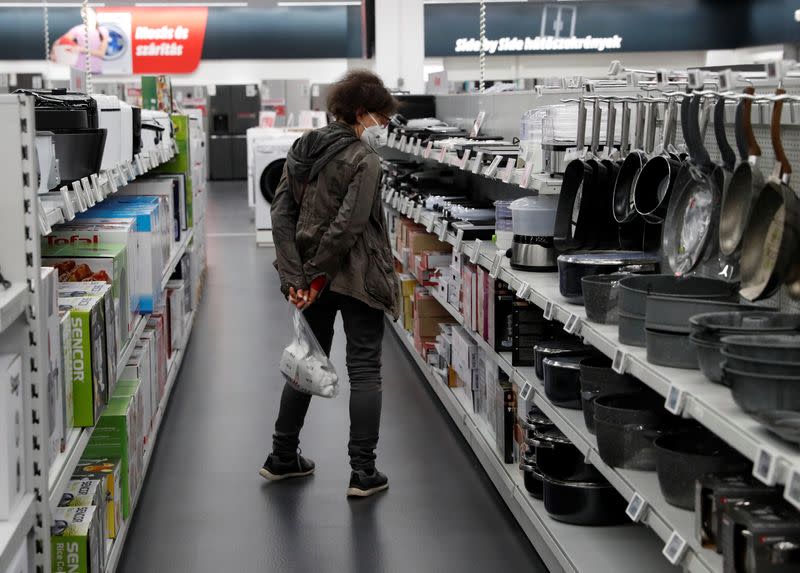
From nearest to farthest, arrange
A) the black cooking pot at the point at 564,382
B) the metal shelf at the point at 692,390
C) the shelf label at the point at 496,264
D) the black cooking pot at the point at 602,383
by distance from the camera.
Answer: the metal shelf at the point at 692,390 < the black cooking pot at the point at 602,383 < the black cooking pot at the point at 564,382 < the shelf label at the point at 496,264

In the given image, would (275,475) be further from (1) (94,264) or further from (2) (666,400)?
(2) (666,400)

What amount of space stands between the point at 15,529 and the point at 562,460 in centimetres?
168

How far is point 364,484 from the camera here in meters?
4.11

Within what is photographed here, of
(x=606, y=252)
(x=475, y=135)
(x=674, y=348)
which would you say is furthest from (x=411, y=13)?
(x=674, y=348)

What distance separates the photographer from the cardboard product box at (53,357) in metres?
2.35

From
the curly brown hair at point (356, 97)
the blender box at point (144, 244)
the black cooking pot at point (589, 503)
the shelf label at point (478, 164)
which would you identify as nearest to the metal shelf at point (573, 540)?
the black cooking pot at point (589, 503)

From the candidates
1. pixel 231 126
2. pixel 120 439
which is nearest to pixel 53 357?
pixel 120 439

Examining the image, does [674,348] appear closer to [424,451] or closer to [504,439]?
[504,439]

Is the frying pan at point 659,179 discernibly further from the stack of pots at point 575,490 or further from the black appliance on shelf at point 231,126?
the black appliance on shelf at point 231,126

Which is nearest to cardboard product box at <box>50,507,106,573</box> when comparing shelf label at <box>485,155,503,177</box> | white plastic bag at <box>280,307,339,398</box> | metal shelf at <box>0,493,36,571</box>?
metal shelf at <box>0,493,36,571</box>

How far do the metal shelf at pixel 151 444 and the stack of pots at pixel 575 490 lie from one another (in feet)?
4.38

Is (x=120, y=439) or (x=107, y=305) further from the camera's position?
(x=120, y=439)

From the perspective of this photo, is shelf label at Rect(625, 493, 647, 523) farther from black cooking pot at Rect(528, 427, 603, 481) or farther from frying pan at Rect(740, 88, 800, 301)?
black cooking pot at Rect(528, 427, 603, 481)

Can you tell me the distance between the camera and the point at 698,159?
2.48 meters
